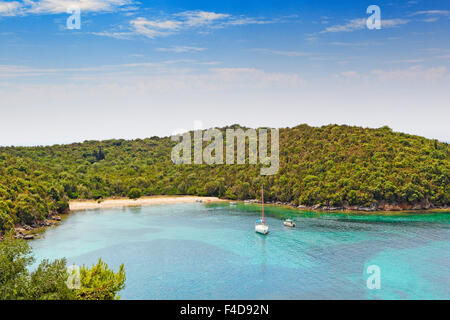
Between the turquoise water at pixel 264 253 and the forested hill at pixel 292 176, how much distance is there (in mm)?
7809

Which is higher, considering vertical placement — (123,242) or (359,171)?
(359,171)

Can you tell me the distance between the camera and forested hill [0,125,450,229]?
255ft

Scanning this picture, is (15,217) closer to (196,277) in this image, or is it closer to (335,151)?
(196,277)

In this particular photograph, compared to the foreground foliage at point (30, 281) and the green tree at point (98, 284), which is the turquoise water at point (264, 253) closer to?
the green tree at point (98, 284)

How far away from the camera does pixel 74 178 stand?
104 metres

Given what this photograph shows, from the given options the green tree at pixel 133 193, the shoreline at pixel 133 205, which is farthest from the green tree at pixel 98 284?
the green tree at pixel 133 193

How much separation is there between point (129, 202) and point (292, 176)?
153 feet

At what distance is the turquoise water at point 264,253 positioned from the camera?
115 feet

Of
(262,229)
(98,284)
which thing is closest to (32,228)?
(262,229)

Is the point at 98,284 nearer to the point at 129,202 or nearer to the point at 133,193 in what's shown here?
the point at 129,202

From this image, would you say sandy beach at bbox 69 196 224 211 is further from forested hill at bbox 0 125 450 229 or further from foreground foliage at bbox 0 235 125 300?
foreground foliage at bbox 0 235 125 300

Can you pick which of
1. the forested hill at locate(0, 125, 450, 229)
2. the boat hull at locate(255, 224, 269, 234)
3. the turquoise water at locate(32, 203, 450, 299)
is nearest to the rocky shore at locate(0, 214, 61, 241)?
the forested hill at locate(0, 125, 450, 229)

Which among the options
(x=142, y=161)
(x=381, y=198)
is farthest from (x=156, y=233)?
(x=142, y=161)

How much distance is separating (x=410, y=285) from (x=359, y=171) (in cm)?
5240
